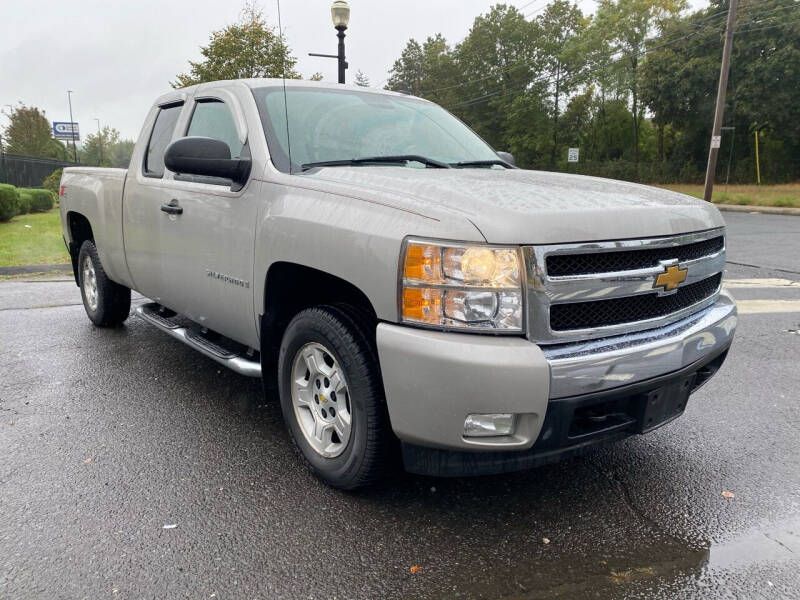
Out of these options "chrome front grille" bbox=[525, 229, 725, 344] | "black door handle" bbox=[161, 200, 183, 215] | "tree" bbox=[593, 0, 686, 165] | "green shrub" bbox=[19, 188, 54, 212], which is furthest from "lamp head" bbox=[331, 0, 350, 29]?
"tree" bbox=[593, 0, 686, 165]

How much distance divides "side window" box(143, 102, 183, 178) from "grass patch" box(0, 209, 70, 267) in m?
6.72

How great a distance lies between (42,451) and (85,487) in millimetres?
550

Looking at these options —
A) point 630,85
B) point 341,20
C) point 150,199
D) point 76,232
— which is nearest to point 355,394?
point 150,199

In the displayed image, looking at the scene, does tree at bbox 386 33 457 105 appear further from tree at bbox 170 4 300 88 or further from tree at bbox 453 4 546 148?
tree at bbox 170 4 300 88

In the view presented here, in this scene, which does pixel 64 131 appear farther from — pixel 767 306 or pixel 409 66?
pixel 767 306

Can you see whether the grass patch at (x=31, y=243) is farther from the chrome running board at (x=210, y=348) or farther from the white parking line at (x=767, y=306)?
the white parking line at (x=767, y=306)

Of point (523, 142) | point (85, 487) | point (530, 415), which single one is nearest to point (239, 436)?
point (85, 487)

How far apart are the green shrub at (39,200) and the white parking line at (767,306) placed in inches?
810

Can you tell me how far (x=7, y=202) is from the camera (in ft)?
53.8

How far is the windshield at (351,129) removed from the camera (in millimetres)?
3348

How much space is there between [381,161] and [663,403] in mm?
1839

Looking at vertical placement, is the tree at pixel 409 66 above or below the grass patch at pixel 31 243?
above

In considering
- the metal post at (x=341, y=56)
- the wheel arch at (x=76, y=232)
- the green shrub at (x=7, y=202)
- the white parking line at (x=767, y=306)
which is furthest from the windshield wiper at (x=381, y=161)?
the green shrub at (x=7, y=202)

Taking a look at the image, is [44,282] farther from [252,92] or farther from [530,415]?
[530,415]
